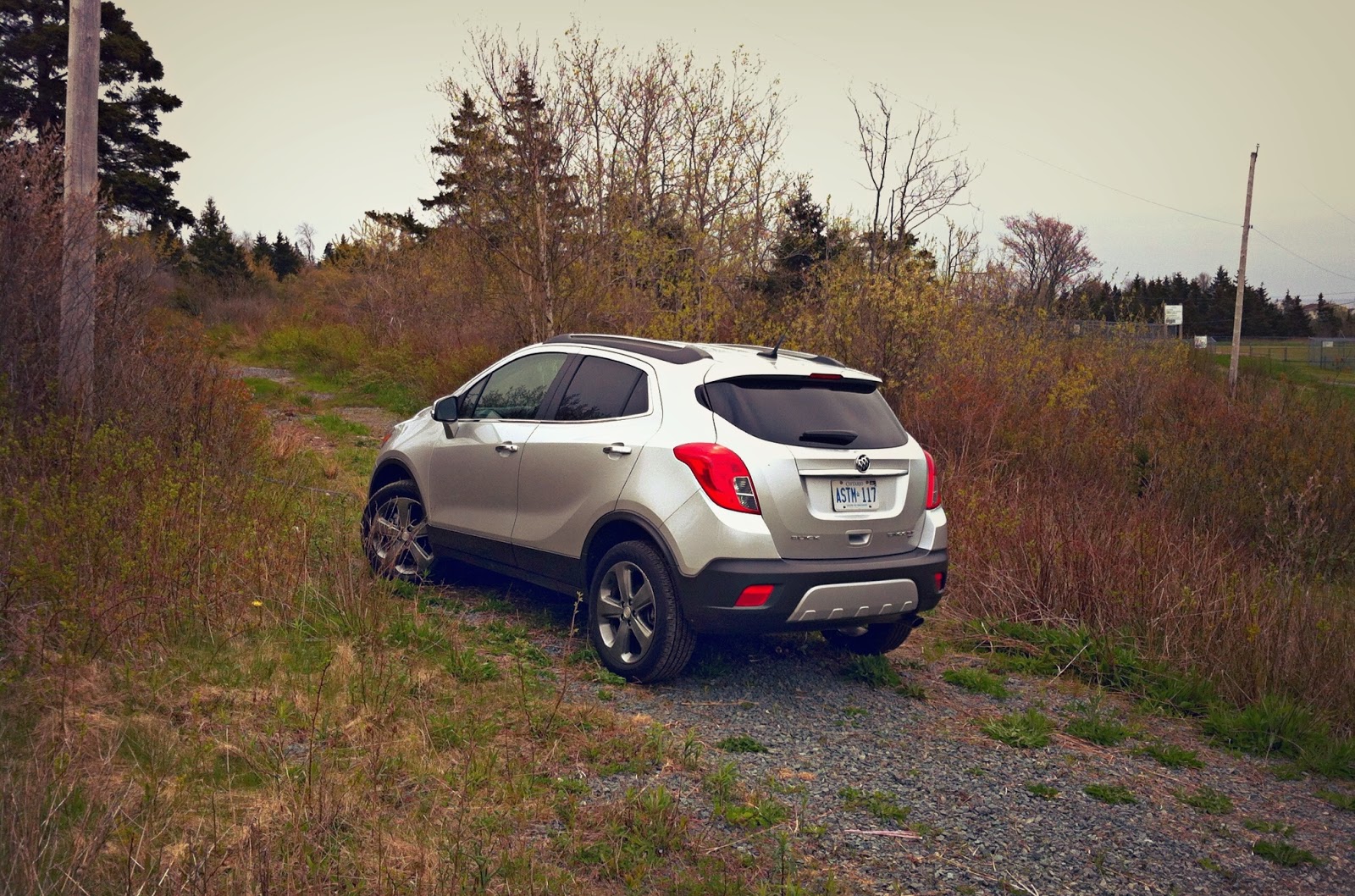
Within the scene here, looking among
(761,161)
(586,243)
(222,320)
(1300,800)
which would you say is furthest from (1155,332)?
(222,320)

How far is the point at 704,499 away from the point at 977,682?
2.30m

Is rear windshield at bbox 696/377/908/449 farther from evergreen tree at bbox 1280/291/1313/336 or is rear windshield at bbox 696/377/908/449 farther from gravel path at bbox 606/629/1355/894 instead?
evergreen tree at bbox 1280/291/1313/336

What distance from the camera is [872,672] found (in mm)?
5977

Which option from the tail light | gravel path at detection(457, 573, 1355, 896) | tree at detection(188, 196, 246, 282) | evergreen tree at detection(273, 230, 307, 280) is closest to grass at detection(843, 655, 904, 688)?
gravel path at detection(457, 573, 1355, 896)

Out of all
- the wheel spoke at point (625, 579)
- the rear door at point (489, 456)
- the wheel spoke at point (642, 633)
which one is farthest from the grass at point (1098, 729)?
the rear door at point (489, 456)

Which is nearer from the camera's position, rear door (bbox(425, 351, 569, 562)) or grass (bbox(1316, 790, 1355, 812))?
grass (bbox(1316, 790, 1355, 812))

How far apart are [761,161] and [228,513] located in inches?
674

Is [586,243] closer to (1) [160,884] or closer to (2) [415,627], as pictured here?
(2) [415,627]

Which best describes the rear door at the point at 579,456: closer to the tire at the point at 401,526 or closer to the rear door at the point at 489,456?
the rear door at the point at 489,456

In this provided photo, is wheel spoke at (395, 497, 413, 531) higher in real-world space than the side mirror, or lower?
lower

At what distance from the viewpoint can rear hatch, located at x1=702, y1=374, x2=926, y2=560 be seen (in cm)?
500

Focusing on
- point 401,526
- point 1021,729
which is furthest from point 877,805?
point 401,526

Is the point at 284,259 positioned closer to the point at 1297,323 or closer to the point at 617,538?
the point at 617,538

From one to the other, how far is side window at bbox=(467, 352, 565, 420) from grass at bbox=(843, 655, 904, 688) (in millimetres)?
2481
